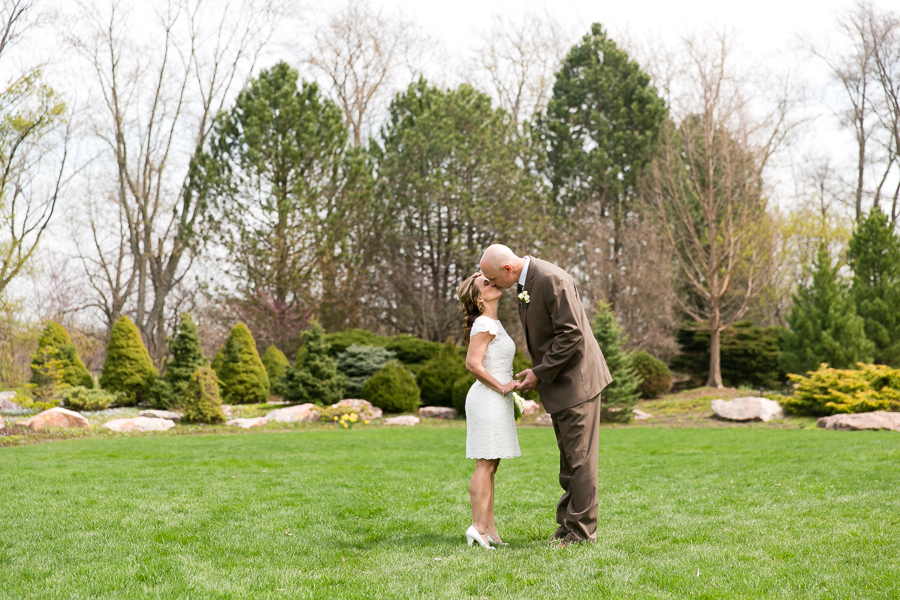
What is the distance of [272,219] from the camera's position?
69.5 ft

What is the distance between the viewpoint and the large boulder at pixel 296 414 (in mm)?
13883

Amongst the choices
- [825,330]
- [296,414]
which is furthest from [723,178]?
[296,414]

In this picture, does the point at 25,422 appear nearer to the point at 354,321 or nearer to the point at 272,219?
the point at 272,219

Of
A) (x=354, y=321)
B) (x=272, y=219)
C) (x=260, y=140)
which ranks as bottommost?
(x=354, y=321)

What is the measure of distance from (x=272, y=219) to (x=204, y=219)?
7.29ft

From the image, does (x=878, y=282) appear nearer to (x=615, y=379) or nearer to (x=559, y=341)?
(x=615, y=379)

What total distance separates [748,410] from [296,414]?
9.32 m

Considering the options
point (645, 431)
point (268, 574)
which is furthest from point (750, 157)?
point (268, 574)

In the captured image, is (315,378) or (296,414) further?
(315,378)

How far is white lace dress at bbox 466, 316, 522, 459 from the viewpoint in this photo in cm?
408

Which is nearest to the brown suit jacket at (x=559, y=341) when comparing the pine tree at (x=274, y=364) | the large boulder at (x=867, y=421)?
the large boulder at (x=867, y=421)

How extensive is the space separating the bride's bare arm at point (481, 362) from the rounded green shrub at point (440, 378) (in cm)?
1179

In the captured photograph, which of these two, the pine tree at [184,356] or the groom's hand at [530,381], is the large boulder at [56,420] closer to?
the pine tree at [184,356]

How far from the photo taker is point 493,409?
412cm
